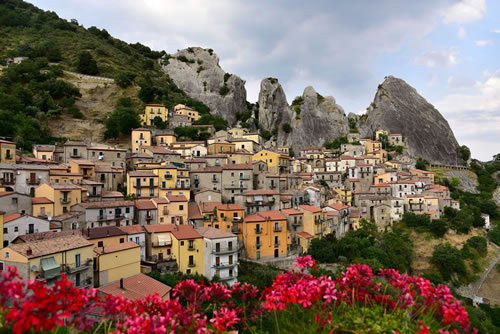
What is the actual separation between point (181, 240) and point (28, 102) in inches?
1787

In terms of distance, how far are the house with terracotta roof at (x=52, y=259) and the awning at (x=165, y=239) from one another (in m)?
7.17

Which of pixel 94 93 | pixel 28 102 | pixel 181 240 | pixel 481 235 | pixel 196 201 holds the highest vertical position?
pixel 94 93

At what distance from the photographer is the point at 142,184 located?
111 feet

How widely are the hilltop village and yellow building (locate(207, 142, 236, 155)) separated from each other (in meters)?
0.17

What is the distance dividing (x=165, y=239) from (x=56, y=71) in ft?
189

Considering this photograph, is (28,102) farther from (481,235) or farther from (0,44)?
(481,235)

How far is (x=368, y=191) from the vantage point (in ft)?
167

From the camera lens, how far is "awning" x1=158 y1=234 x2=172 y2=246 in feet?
87.4

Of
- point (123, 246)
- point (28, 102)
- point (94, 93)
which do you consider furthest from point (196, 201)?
point (94, 93)

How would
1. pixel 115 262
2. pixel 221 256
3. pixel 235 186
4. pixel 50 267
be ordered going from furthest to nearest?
pixel 235 186, pixel 221 256, pixel 115 262, pixel 50 267

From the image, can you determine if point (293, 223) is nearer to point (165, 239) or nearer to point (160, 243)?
point (165, 239)

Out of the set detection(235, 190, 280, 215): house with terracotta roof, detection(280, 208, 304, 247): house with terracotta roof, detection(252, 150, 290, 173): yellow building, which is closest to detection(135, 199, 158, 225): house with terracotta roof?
detection(235, 190, 280, 215): house with terracotta roof

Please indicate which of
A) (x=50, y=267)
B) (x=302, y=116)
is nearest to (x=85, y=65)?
(x=302, y=116)

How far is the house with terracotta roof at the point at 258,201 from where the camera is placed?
3578 centimetres
